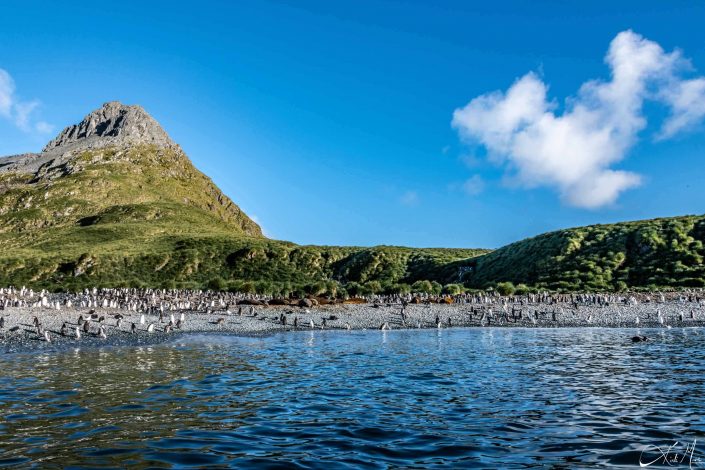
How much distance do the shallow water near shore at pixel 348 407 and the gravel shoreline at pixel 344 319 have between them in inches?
300

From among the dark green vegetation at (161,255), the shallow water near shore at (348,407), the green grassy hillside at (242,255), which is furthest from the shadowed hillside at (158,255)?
the shallow water near shore at (348,407)

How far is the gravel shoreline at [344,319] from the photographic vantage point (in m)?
32.8

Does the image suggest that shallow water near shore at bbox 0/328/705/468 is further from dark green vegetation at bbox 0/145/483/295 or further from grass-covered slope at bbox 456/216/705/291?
dark green vegetation at bbox 0/145/483/295

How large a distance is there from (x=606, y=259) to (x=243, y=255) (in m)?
74.1

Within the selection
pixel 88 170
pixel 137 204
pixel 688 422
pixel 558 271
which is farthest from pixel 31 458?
pixel 88 170

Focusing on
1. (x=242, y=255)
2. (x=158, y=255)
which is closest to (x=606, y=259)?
(x=242, y=255)

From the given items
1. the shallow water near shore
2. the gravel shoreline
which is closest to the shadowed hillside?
the gravel shoreline

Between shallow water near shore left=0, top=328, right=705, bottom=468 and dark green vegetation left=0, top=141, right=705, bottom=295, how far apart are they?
4936 centimetres

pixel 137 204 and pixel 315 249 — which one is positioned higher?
pixel 137 204

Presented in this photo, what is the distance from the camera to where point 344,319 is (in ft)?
147

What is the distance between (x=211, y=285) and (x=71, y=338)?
193ft

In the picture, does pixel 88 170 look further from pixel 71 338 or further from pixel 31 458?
pixel 31 458

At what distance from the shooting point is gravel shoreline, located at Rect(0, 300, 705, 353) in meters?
32.8

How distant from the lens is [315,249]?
12006 centimetres
